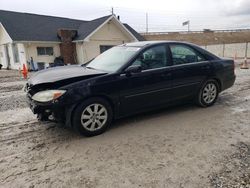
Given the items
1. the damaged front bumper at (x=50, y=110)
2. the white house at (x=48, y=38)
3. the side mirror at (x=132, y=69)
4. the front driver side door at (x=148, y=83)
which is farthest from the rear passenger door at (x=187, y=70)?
the white house at (x=48, y=38)

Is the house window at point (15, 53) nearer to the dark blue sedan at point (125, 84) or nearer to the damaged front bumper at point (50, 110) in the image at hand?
the dark blue sedan at point (125, 84)

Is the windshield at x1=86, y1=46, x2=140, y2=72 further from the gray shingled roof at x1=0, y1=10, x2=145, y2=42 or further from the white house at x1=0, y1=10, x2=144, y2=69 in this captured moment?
the gray shingled roof at x1=0, y1=10, x2=145, y2=42

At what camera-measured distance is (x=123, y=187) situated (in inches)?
107

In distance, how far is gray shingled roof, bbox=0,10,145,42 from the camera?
18.2m

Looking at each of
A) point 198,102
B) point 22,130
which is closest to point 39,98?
point 22,130

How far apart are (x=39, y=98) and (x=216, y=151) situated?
2.88 metres

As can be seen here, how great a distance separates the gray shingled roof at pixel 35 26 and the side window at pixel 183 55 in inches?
590

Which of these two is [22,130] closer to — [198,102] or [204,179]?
[204,179]

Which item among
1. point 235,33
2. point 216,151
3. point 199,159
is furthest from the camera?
point 235,33

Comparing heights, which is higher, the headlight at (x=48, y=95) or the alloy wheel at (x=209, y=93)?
the headlight at (x=48, y=95)

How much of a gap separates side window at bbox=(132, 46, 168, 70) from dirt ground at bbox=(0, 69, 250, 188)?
44.0 inches

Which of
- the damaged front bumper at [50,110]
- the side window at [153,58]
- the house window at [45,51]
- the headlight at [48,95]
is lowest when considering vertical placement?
the damaged front bumper at [50,110]

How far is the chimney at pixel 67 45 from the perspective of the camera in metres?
19.8

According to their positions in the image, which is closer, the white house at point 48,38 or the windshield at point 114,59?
the windshield at point 114,59
